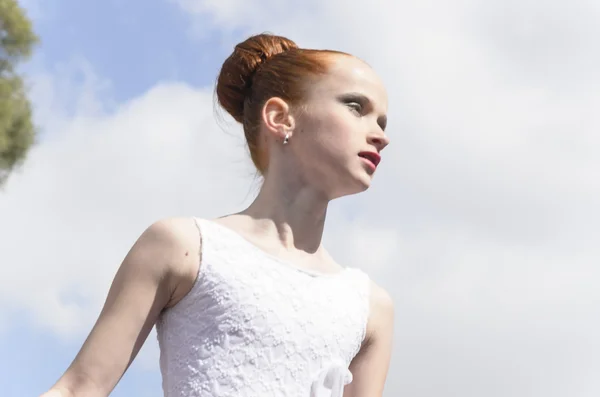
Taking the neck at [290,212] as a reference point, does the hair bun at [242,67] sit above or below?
above

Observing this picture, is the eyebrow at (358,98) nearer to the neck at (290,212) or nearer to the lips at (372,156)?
the lips at (372,156)

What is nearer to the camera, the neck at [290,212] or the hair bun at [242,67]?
the neck at [290,212]

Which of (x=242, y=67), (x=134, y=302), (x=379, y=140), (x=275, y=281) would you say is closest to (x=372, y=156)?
(x=379, y=140)

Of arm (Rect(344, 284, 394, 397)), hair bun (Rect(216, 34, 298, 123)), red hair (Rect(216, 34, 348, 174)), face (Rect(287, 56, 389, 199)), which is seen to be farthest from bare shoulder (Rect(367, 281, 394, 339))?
hair bun (Rect(216, 34, 298, 123))

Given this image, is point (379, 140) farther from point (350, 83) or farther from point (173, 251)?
point (173, 251)

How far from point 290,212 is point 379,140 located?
0.32 meters

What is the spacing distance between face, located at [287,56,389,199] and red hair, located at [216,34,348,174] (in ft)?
0.22

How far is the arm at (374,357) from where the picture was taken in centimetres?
269

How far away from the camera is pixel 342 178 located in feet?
8.27

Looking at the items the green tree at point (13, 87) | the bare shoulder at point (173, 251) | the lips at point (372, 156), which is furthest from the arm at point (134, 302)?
the green tree at point (13, 87)

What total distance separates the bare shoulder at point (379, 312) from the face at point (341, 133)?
0.36 metres

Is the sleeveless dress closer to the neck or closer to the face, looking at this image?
the neck

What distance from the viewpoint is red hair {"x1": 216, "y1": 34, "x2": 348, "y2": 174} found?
268cm

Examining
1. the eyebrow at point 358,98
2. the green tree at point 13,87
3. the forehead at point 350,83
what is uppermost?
the green tree at point 13,87
